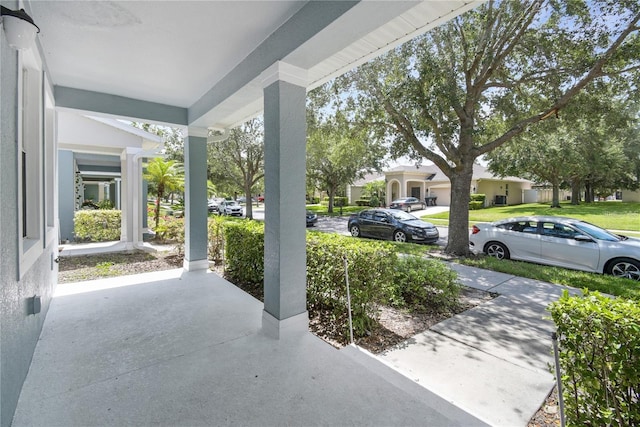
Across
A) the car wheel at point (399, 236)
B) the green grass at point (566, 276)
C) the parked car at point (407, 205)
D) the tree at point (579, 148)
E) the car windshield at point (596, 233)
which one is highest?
the tree at point (579, 148)

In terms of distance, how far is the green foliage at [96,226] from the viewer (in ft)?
35.3

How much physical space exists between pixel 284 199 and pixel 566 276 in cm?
676

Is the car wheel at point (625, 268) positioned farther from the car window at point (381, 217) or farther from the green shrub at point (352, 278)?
the car window at point (381, 217)

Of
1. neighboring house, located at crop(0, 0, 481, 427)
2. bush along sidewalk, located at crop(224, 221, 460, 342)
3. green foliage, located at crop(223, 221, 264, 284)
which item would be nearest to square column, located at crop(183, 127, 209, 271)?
green foliage, located at crop(223, 221, 264, 284)

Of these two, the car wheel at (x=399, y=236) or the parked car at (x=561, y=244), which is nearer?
the parked car at (x=561, y=244)

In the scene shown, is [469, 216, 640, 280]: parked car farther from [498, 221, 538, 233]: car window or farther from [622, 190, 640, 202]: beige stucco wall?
[622, 190, 640, 202]: beige stucco wall

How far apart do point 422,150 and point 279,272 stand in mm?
7389

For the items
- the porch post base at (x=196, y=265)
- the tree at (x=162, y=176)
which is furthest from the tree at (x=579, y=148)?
the tree at (x=162, y=176)

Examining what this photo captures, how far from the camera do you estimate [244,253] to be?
591cm

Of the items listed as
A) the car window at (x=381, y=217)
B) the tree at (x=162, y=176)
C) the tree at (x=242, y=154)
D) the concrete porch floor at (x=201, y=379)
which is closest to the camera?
the concrete porch floor at (x=201, y=379)

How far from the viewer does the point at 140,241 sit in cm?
964

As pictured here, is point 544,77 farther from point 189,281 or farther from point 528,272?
point 189,281

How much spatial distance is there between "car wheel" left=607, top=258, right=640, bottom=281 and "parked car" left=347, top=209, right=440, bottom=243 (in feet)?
17.4

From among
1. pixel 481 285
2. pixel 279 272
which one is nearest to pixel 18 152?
pixel 279 272
